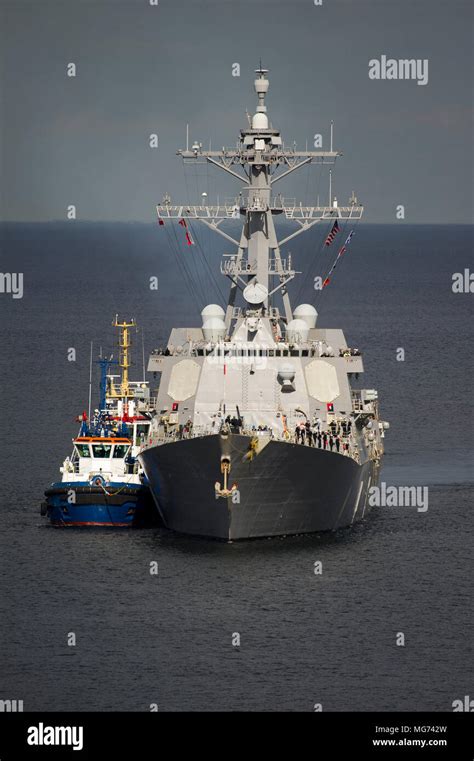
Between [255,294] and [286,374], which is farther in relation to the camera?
[255,294]

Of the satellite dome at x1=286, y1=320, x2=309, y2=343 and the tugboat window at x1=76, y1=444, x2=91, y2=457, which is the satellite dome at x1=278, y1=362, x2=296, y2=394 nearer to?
the satellite dome at x1=286, y1=320, x2=309, y2=343

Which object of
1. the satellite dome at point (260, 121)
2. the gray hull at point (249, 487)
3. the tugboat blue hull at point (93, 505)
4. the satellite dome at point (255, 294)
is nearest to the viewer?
the gray hull at point (249, 487)

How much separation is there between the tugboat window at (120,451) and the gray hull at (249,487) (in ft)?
9.49

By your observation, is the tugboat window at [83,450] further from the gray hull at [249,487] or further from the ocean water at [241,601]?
the gray hull at [249,487]

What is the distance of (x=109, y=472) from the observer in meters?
60.0

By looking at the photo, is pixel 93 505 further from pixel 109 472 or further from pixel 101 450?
pixel 101 450

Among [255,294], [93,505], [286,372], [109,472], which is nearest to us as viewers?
[286,372]

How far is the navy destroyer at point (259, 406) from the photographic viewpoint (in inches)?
2147

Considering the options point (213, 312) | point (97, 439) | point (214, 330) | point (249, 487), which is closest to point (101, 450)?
point (97, 439)

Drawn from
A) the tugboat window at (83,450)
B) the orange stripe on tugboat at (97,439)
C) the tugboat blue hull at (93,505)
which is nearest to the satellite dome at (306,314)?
the orange stripe on tugboat at (97,439)

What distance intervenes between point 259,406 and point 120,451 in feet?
16.6
